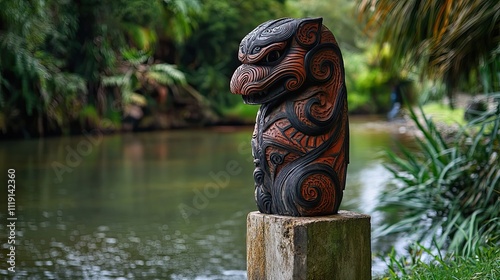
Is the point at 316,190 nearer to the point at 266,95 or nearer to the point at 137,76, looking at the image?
the point at 266,95

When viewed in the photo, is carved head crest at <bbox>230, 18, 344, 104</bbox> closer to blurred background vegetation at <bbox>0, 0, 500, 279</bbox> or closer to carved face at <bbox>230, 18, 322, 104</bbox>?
carved face at <bbox>230, 18, 322, 104</bbox>

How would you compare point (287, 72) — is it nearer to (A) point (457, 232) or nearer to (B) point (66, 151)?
(A) point (457, 232)

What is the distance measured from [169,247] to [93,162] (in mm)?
6902

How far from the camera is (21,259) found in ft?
20.4

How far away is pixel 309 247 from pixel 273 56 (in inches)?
37.9

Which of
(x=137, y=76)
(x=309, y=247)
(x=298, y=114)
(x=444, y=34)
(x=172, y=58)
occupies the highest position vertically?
(x=172, y=58)

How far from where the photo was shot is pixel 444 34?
6105 millimetres

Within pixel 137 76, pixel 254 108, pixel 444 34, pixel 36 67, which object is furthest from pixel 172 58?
pixel 444 34

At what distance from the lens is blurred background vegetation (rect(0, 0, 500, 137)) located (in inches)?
243

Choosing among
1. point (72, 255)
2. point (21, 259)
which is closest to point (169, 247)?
point (72, 255)

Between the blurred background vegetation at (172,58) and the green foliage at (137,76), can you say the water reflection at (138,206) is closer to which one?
the blurred background vegetation at (172,58)

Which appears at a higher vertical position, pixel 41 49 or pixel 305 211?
pixel 41 49

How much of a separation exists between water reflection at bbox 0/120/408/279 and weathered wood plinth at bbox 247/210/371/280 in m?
2.11

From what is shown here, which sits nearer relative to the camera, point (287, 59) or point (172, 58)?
point (287, 59)
